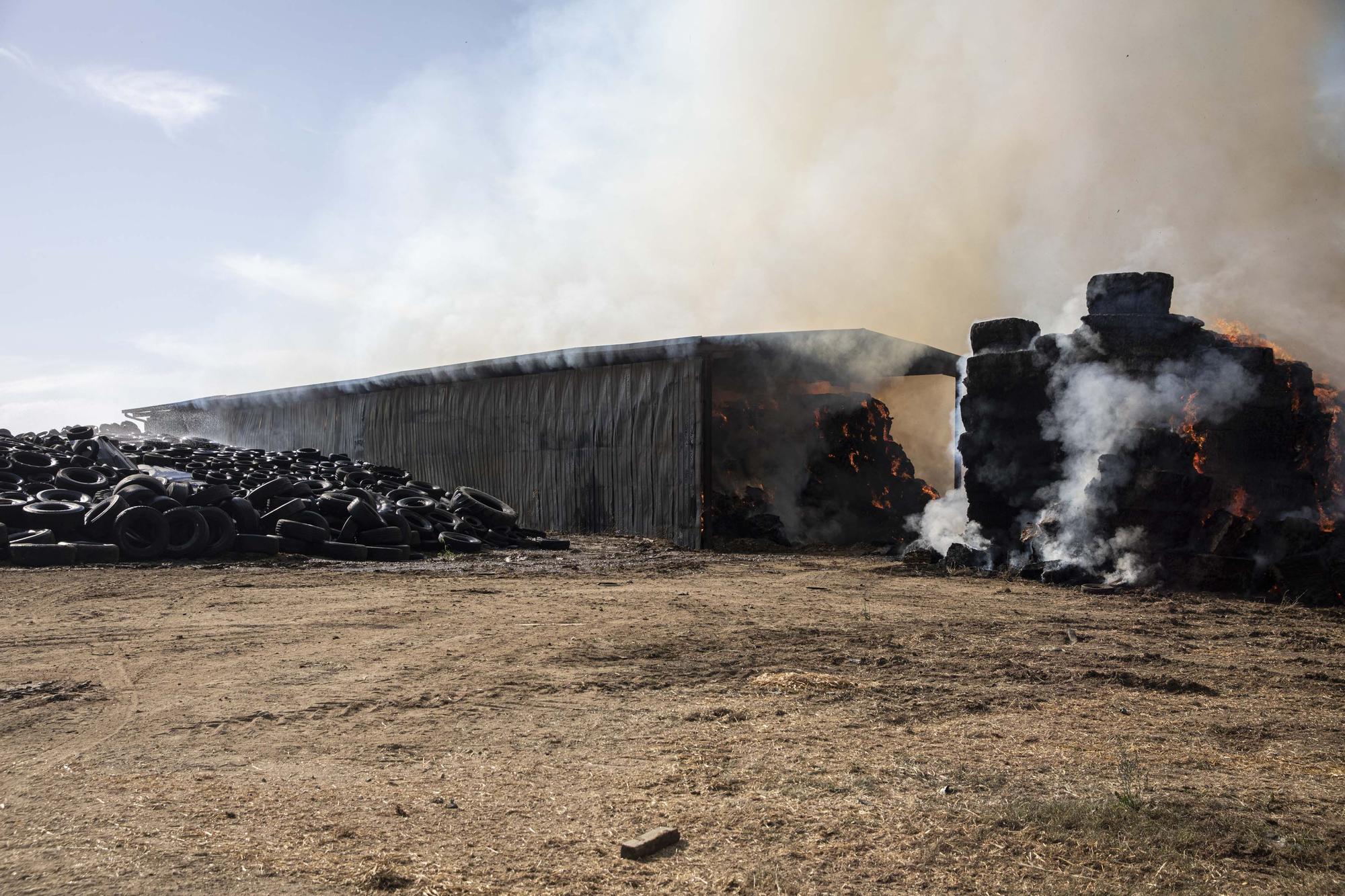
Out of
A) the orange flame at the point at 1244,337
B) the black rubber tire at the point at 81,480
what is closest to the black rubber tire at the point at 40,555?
the black rubber tire at the point at 81,480

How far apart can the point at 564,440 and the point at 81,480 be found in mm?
7916

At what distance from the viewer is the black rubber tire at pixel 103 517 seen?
37.4 feet

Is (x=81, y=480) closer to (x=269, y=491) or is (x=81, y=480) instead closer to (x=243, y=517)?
(x=269, y=491)

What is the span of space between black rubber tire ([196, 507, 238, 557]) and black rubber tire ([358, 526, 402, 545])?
5.88ft

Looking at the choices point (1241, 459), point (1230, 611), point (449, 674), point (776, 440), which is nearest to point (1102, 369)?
point (1241, 459)

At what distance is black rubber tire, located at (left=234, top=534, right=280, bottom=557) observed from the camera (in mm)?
12195

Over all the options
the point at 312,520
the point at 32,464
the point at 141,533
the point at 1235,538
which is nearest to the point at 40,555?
the point at 141,533

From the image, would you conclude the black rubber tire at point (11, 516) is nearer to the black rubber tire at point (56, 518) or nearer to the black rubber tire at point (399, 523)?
the black rubber tire at point (56, 518)

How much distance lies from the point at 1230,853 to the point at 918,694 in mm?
2235

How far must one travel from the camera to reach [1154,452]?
11.1 metres

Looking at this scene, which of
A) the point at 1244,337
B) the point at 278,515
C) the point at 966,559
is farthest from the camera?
the point at 278,515

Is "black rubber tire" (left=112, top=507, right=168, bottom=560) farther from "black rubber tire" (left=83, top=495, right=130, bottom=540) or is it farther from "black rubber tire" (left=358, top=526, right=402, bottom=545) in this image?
"black rubber tire" (left=358, top=526, right=402, bottom=545)

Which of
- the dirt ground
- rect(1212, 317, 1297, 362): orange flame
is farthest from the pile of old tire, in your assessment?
rect(1212, 317, 1297, 362): orange flame

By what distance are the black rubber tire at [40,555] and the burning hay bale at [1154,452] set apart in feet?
37.9
